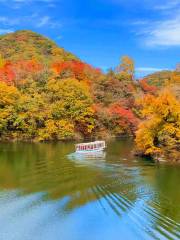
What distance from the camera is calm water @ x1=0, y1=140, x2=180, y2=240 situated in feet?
52.2

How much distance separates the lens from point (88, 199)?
21.0 m

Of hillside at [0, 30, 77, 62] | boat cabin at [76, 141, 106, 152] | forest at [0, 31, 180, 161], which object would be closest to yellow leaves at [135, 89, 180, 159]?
forest at [0, 31, 180, 161]

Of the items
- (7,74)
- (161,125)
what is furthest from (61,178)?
(7,74)

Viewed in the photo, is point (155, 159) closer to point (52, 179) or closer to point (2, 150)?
point (52, 179)

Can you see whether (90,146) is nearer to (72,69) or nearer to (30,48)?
(72,69)

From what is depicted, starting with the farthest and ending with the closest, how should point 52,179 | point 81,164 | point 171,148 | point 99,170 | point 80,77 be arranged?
point 80,77 < point 171,148 < point 81,164 < point 99,170 < point 52,179

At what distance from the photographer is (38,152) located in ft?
135

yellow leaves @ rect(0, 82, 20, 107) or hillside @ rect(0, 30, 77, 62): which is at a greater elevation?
hillside @ rect(0, 30, 77, 62)

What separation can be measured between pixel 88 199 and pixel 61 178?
5849mm

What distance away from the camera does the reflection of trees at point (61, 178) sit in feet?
72.7

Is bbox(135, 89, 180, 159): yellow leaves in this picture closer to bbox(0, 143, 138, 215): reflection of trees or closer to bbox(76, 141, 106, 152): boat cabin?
bbox(76, 141, 106, 152): boat cabin

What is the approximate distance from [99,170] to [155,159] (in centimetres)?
757

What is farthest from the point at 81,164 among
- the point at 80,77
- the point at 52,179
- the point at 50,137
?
the point at 80,77

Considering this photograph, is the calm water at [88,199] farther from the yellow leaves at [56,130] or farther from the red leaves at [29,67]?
the red leaves at [29,67]
